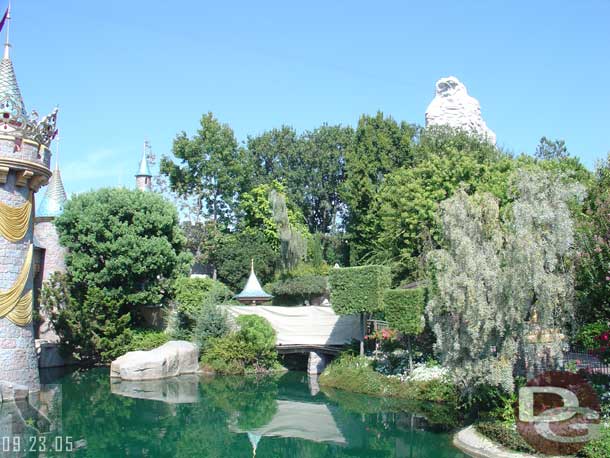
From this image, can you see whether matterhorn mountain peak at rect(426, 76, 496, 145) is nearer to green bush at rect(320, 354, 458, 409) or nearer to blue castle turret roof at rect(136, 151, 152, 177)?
blue castle turret roof at rect(136, 151, 152, 177)

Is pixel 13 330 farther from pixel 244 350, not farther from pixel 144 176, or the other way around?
pixel 144 176

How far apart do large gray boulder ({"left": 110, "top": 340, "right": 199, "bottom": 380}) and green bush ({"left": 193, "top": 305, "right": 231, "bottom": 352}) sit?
1.07 meters

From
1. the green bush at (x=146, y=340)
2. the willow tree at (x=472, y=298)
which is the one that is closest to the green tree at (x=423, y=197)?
the green bush at (x=146, y=340)

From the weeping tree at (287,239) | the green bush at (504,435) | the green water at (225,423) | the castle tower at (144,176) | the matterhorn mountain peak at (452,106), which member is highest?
the matterhorn mountain peak at (452,106)

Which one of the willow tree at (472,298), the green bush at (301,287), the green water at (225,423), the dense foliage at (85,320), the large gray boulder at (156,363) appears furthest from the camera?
the green bush at (301,287)

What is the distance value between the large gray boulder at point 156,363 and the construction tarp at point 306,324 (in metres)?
2.96

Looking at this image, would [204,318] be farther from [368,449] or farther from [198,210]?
[198,210]

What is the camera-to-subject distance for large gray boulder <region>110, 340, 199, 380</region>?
21.4m

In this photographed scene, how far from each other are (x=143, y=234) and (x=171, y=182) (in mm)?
16004

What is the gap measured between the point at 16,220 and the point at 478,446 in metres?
13.0

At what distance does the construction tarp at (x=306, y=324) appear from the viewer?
78.2 ft

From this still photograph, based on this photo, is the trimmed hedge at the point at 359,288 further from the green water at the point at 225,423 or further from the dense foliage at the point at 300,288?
the dense foliage at the point at 300,288

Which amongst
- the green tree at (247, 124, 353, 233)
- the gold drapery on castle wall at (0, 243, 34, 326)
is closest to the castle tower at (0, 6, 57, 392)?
the gold drapery on castle wall at (0, 243, 34, 326)

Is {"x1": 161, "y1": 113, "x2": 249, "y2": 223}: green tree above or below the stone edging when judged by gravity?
above
